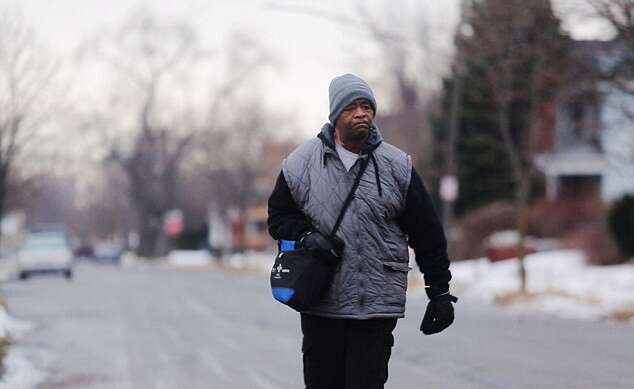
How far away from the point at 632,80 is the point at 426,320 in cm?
1579

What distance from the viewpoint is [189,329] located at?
17.2m

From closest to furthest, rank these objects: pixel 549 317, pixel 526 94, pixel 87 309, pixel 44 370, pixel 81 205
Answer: pixel 44 370
pixel 549 317
pixel 87 309
pixel 526 94
pixel 81 205

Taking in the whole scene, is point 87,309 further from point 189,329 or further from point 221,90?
point 221,90

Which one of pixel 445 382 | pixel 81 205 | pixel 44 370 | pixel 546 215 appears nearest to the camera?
pixel 445 382

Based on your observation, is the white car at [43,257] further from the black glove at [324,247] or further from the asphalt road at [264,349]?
the black glove at [324,247]

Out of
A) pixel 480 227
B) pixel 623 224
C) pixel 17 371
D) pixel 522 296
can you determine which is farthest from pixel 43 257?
pixel 17 371

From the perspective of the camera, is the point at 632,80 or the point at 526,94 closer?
the point at 632,80

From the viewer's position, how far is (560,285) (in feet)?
80.8

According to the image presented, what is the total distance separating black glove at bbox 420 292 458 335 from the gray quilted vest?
0.12 metres

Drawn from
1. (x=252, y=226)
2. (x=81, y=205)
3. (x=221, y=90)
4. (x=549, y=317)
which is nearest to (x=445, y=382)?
(x=549, y=317)

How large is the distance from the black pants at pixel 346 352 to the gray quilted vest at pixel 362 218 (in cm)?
8

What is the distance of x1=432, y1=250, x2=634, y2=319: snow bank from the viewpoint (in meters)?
20.1

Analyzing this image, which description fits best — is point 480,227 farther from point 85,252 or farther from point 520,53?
point 85,252

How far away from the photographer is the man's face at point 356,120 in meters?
5.15
